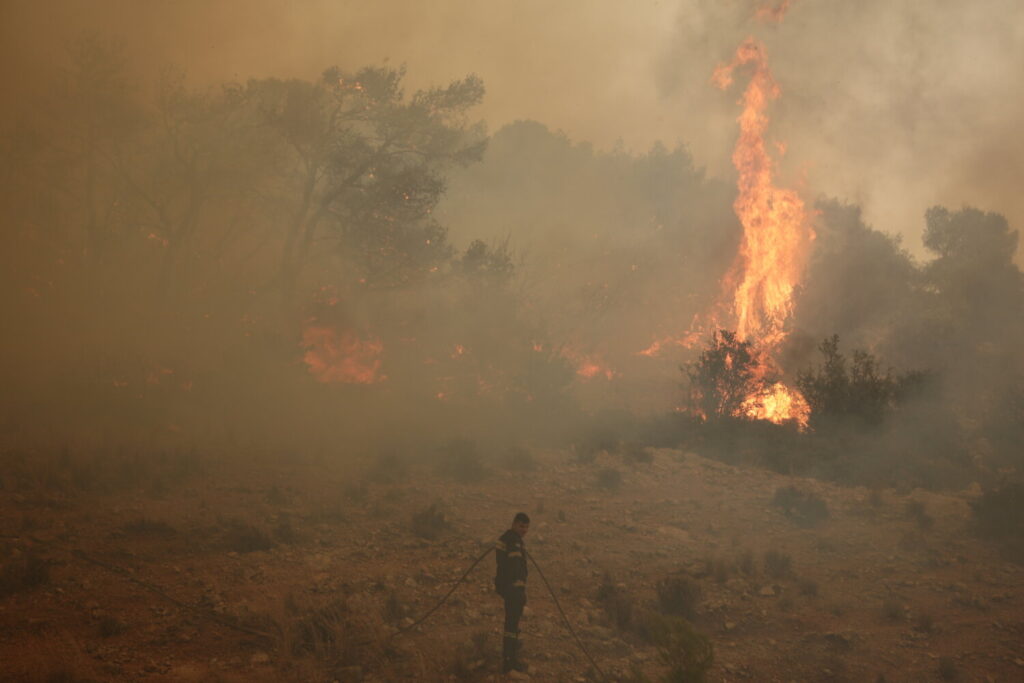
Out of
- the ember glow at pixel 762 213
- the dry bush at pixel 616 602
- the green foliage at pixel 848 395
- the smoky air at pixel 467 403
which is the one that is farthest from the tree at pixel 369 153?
the dry bush at pixel 616 602

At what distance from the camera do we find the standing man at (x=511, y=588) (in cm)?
784

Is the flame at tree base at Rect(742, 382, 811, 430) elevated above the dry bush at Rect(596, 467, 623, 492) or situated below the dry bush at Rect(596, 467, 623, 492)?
above

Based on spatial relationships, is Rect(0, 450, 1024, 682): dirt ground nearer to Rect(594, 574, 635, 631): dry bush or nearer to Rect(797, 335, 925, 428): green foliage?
Rect(594, 574, 635, 631): dry bush

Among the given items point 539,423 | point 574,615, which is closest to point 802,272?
point 539,423

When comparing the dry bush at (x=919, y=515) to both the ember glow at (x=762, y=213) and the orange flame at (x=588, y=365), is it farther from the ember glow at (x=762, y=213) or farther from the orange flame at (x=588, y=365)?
the orange flame at (x=588, y=365)

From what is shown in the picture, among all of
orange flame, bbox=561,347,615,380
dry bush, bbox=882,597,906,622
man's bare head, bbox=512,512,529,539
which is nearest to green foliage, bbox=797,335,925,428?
orange flame, bbox=561,347,615,380

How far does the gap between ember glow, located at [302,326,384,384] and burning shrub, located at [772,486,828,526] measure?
13941 mm

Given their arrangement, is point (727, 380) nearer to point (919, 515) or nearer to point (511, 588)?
point (919, 515)

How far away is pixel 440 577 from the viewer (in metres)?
10.6

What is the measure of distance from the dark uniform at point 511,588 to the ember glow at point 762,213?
2369 centimetres

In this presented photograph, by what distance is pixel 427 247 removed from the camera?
24.4 meters

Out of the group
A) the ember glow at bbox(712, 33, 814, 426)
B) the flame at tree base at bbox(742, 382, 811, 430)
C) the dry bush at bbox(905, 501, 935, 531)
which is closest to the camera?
the dry bush at bbox(905, 501, 935, 531)

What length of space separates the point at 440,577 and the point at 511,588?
3032 mm

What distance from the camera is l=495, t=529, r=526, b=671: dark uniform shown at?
7.84m
